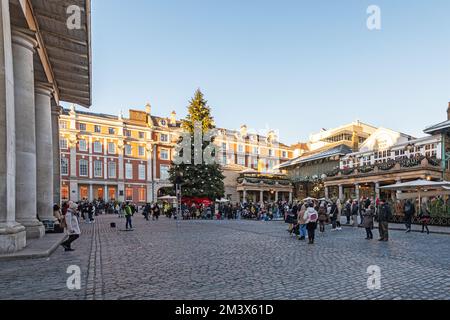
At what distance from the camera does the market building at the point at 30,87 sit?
369 inches

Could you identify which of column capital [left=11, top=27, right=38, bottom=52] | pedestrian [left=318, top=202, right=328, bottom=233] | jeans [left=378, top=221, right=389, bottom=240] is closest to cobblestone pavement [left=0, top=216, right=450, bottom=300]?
jeans [left=378, top=221, right=389, bottom=240]

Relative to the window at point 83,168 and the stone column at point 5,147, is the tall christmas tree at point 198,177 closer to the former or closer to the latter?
the stone column at point 5,147

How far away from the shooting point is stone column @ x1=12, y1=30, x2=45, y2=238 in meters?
11.9

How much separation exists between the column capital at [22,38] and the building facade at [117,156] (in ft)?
144

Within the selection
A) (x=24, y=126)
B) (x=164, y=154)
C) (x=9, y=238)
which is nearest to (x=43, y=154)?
(x=24, y=126)

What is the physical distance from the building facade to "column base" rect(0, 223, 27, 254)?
149 ft

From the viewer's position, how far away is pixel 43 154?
16.3 meters

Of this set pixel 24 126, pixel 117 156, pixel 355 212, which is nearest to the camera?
pixel 24 126

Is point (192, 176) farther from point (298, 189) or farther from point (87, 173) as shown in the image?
point (87, 173)

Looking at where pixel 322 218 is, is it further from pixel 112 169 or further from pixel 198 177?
pixel 112 169

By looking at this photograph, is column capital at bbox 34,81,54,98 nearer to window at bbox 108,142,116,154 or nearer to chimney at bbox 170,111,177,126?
window at bbox 108,142,116,154

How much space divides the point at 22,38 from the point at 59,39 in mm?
3175

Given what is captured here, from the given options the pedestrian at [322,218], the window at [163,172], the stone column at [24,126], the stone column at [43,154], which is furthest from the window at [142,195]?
the stone column at [24,126]

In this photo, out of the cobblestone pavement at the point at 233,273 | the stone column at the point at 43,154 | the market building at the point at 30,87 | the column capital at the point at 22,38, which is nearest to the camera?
the cobblestone pavement at the point at 233,273
